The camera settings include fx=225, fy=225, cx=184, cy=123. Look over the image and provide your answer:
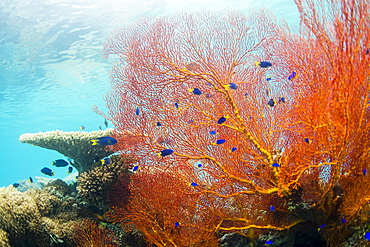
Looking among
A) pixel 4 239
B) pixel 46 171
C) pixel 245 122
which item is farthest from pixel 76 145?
pixel 245 122

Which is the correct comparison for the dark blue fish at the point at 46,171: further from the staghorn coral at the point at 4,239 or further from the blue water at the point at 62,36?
the blue water at the point at 62,36

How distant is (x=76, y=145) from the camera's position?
6004 mm

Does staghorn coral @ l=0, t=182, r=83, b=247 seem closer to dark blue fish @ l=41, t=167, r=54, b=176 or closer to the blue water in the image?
dark blue fish @ l=41, t=167, r=54, b=176

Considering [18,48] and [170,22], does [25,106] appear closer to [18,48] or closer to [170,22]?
[18,48]

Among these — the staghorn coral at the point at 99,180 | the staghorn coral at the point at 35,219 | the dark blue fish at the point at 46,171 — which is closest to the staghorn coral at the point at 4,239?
the staghorn coral at the point at 35,219

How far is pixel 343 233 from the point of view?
10.8 ft

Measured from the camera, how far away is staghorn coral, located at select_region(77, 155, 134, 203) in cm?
512

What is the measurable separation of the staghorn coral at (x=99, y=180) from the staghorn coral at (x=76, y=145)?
66 cm

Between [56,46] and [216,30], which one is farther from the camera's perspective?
[56,46]

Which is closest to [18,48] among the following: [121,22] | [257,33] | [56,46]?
[56,46]

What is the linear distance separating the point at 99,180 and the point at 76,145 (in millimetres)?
1470

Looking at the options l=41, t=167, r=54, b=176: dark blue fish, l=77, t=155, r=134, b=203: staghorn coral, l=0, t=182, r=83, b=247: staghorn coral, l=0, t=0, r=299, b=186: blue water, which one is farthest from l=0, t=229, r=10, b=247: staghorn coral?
l=0, t=0, r=299, b=186: blue water

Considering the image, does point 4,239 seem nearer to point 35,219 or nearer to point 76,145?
point 35,219

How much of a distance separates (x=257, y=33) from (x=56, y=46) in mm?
18773
